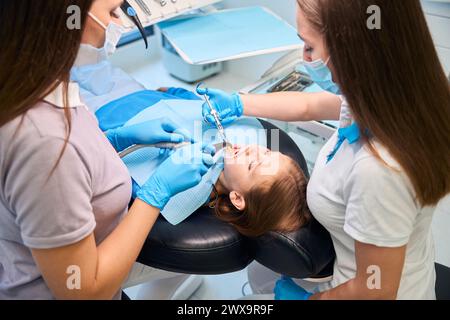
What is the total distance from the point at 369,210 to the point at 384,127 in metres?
0.19

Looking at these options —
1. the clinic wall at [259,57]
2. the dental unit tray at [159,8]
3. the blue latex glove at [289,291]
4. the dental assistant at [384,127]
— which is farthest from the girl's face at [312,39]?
the clinic wall at [259,57]

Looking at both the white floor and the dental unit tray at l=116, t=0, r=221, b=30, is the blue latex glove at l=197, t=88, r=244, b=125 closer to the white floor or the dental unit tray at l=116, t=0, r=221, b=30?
the dental unit tray at l=116, t=0, r=221, b=30

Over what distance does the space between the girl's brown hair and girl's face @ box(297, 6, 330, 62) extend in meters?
0.40

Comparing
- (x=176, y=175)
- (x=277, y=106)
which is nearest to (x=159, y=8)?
(x=277, y=106)

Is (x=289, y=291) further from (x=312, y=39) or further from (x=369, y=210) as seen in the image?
(x=312, y=39)

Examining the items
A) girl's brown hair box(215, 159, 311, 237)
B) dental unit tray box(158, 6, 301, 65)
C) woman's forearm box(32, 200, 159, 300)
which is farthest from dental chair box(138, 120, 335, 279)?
dental unit tray box(158, 6, 301, 65)

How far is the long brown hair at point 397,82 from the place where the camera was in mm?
924

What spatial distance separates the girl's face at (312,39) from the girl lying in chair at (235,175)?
0.41 metres

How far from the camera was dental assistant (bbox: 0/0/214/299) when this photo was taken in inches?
32.9

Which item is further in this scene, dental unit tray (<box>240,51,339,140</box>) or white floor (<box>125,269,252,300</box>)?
white floor (<box>125,269,252,300</box>)

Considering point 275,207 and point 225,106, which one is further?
point 225,106

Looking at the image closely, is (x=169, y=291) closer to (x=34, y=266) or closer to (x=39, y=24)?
(x=34, y=266)

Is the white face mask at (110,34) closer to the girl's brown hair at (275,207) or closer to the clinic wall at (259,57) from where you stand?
the girl's brown hair at (275,207)

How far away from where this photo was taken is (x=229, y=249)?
124 cm
